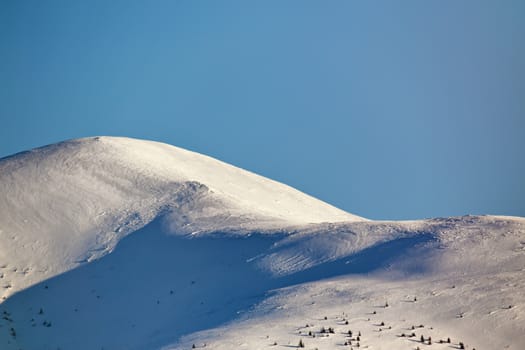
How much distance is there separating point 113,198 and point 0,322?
1447 centimetres

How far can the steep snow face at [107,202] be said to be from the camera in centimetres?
3838

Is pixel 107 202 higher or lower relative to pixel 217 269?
higher

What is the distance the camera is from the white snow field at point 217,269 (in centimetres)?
2423

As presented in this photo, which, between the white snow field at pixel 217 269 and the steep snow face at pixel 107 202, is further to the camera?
the steep snow face at pixel 107 202

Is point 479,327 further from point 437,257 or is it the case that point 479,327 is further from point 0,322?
point 0,322

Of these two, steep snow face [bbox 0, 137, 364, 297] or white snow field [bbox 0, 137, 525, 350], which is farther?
steep snow face [bbox 0, 137, 364, 297]

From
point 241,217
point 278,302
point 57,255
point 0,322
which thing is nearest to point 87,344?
point 0,322

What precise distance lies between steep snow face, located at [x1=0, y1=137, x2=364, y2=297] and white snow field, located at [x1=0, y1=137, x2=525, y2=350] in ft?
0.39

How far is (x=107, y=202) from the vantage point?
4378cm

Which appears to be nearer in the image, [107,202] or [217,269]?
[217,269]

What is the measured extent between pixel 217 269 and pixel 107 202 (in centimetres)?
1232

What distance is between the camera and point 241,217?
41.1 metres

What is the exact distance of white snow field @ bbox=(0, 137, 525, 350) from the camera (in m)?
24.2

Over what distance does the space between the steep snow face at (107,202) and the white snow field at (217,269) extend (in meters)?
0.12
